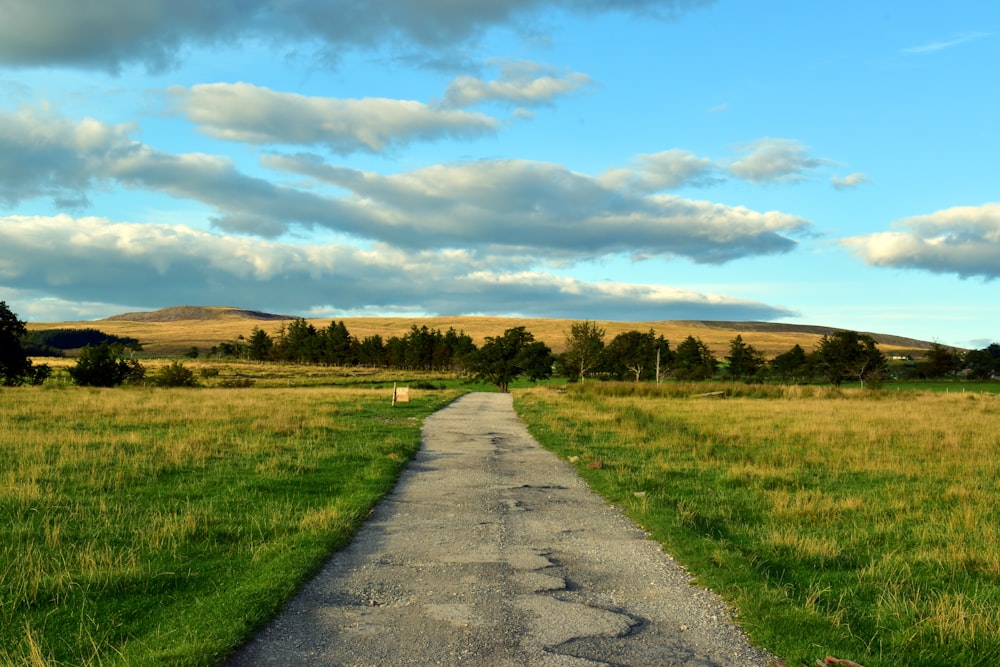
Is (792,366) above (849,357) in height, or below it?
below

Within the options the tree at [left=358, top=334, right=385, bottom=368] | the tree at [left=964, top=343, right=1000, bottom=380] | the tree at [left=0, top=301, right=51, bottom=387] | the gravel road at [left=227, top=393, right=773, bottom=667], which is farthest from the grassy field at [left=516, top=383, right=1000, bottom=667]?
the tree at [left=358, top=334, right=385, bottom=368]

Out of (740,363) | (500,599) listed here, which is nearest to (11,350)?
(500,599)

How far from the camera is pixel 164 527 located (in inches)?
349

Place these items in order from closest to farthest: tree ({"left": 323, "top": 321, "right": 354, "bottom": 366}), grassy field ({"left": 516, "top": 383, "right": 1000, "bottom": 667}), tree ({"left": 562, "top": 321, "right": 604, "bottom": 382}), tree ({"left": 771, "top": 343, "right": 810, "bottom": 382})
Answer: grassy field ({"left": 516, "top": 383, "right": 1000, "bottom": 667}), tree ({"left": 562, "top": 321, "right": 604, "bottom": 382}), tree ({"left": 771, "top": 343, "right": 810, "bottom": 382}), tree ({"left": 323, "top": 321, "right": 354, "bottom": 366})

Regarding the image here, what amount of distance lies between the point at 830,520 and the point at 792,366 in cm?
10274

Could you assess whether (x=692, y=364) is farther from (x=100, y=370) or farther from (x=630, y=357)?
(x=100, y=370)

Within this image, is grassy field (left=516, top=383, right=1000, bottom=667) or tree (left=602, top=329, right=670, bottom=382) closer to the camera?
grassy field (left=516, top=383, right=1000, bottom=667)

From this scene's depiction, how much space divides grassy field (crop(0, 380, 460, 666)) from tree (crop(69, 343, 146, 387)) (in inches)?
1311

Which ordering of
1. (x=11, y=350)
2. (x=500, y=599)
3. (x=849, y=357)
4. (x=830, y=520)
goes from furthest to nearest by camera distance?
(x=849, y=357)
(x=11, y=350)
(x=830, y=520)
(x=500, y=599)

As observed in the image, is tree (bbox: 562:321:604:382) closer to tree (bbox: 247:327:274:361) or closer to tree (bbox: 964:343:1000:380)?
tree (bbox: 964:343:1000:380)

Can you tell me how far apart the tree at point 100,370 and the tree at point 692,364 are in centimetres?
7123

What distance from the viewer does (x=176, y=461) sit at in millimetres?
14586

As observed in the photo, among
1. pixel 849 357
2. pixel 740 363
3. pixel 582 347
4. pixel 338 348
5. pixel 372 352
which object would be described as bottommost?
pixel 740 363

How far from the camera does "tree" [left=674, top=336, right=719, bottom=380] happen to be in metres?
96.3
